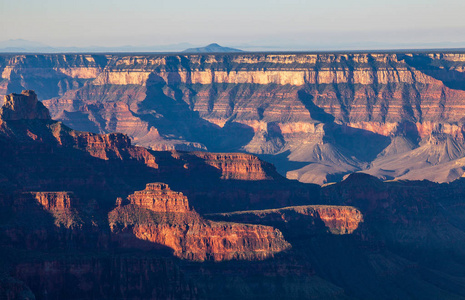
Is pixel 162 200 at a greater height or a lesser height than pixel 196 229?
greater

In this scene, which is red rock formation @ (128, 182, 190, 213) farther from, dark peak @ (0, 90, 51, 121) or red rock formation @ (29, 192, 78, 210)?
dark peak @ (0, 90, 51, 121)

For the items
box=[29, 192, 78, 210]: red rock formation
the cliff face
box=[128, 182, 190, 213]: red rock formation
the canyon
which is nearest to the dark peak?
the canyon

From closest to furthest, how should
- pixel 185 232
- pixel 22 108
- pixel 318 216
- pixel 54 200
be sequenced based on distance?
pixel 54 200 < pixel 185 232 < pixel 318 216 < pixel 22 108

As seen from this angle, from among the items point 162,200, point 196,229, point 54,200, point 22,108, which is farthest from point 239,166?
point 54,200

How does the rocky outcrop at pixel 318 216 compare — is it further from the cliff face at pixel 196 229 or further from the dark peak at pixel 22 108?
the dark peak at pixel 22 108

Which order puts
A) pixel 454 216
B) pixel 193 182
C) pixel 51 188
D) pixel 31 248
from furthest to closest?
pixel 454 216 → pixel 193 182 → pixel 51 188 → pixel 31 248

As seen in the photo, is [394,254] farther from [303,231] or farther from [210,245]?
[210,245]

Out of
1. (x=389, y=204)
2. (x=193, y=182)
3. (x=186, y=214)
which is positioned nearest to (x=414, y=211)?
(x=389, y=204)

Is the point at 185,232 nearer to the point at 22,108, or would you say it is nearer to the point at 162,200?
the point at 162,200

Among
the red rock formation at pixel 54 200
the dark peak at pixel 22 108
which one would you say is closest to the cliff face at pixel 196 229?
the red rock formation at pixel 54 200
